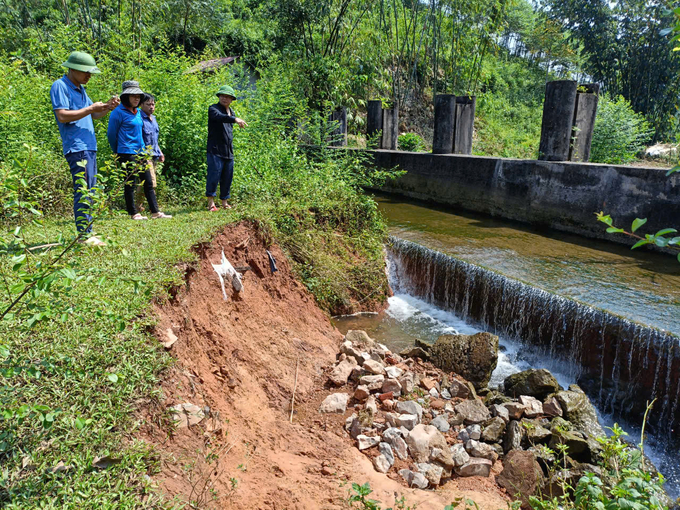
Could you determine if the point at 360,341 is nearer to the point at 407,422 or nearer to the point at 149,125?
the point at 407,422

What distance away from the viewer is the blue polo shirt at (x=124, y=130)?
582cm

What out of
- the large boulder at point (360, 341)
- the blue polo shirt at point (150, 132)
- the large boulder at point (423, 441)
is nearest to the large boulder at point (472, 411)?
the large boulder at point (423, 441)

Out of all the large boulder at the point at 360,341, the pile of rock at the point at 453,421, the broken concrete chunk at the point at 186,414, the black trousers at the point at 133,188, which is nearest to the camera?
the broken concrete chunk at the point at 186,414

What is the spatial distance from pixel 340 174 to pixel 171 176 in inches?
110

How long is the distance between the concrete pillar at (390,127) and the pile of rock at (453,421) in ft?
36.8

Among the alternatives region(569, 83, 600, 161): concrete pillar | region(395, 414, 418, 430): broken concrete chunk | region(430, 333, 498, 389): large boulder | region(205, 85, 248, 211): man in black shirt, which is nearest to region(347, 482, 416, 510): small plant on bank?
region(395, 414, 418, 430): broken concrete chunk

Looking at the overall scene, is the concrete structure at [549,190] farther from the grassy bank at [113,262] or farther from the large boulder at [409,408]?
the large boulder at [409,408]

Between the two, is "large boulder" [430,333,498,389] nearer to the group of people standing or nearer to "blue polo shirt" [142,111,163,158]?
the group of people standing

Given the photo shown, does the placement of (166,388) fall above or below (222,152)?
below

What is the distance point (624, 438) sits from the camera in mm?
4977

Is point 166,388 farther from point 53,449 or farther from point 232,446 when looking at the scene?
point 53,449

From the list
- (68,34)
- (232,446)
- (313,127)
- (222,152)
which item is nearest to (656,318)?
(232,446)

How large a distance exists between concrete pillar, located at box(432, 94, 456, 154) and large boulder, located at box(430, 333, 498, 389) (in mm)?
7869

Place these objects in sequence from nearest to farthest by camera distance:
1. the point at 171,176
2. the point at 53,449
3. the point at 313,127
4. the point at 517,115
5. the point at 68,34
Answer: the point at 53,449
the point at 171,176
the point at 68,34
the point at 313,127
the point at 517,115
